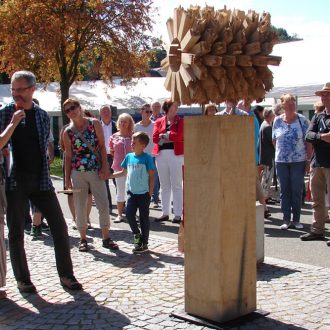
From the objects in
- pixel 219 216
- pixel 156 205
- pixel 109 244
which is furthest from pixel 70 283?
pixel 156 205

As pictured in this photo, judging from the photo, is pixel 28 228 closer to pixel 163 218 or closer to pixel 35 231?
pixel 35 231

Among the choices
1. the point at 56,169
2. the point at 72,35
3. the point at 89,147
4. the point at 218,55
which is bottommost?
the point at 56,169

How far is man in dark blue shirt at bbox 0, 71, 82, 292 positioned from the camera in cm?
540

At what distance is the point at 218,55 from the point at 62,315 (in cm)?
251

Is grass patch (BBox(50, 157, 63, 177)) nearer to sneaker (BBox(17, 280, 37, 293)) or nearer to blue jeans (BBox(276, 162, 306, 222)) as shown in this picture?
blue jeans (BBox(276, 162, 306, 222))

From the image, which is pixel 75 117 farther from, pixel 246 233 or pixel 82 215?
pixel 246 233

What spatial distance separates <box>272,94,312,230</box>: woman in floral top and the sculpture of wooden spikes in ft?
13.3

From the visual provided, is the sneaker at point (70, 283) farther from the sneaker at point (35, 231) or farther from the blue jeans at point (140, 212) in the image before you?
the sneaker at point (35, 231)

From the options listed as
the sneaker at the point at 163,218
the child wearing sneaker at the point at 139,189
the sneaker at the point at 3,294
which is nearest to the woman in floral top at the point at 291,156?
the sneaker at the point at 163,218

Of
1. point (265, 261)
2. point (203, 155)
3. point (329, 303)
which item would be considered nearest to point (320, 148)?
point (265, 261)

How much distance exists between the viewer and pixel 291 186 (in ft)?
28.1

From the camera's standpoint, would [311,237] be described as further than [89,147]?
Yes

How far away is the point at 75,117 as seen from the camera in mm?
6984

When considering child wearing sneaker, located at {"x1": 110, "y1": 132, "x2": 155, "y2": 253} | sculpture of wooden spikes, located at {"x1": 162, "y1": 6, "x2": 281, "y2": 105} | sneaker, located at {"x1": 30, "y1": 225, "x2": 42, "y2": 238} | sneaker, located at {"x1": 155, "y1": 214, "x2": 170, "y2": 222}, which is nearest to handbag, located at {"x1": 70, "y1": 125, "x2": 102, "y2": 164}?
child wearing sneaker, located at {"x1": 110, "y1": 132, "x2": 155, "y2": 253}
